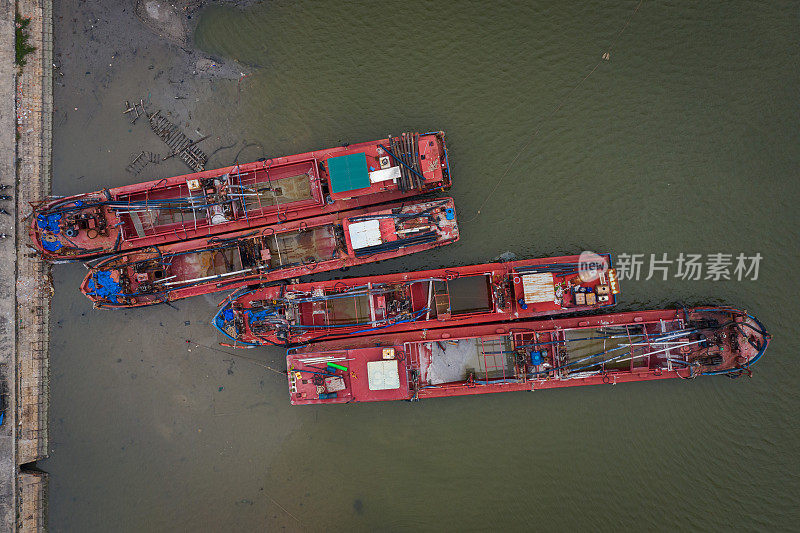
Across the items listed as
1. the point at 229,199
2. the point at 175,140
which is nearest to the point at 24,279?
the point at 175,140

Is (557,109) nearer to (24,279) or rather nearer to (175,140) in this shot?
(175,140)

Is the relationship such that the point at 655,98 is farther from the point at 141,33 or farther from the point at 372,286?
the point at 141,33

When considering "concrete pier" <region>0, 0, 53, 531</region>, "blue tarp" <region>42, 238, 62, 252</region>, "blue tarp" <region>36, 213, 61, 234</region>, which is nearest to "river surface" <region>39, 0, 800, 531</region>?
"concrete pier" <region>0, 0, 53, 531</region>

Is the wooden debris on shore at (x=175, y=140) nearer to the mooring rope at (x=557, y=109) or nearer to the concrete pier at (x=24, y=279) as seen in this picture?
the concrete pier at (x=24, y=279)

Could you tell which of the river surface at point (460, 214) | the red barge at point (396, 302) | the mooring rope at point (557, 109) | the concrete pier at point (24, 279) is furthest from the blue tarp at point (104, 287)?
the mooring rope at point (557, 109)

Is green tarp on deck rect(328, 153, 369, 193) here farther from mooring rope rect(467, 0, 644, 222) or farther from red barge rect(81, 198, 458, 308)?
mooring rope rect(467, 0, 644, 222)

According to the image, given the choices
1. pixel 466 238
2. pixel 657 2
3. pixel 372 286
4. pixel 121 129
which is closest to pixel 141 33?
pixel 121 129

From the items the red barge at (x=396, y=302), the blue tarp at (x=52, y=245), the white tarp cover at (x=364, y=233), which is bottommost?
the red barge at (x=396, y=302)
